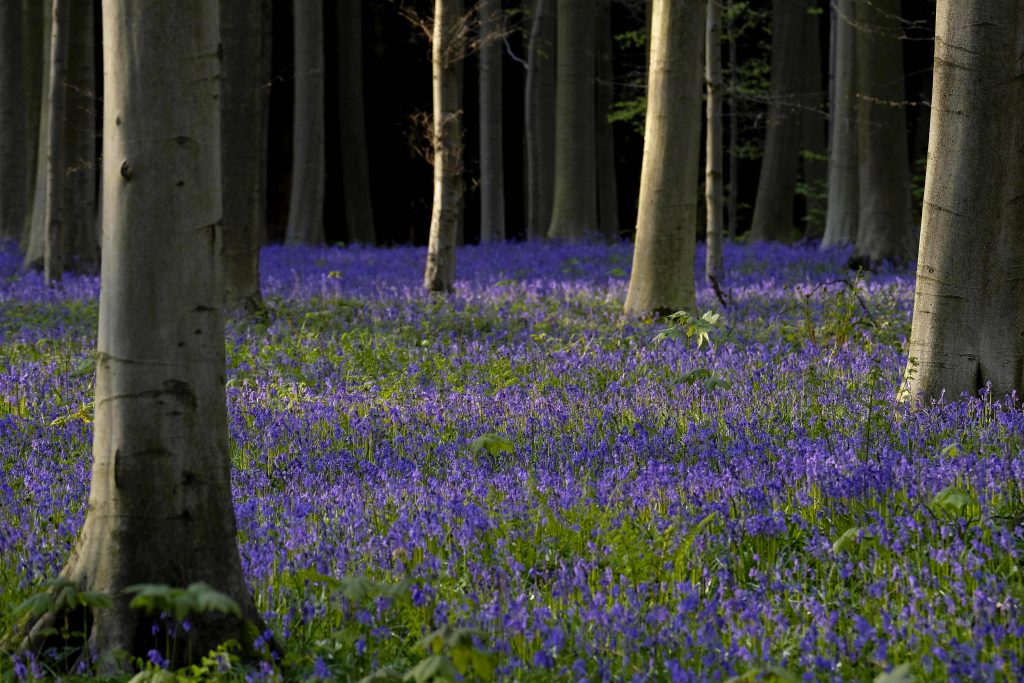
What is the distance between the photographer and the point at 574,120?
22.4 meters

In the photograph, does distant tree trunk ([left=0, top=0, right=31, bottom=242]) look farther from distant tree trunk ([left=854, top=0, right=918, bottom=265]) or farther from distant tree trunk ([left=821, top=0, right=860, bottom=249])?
distant tree trunk ([left=854, top=0, right=918, bottom=265])

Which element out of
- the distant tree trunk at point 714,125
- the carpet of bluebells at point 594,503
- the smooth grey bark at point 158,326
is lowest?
the carpet of bluebells at point 594,503

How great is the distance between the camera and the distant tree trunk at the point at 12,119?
21.6 meters

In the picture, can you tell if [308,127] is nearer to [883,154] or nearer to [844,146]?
[844,146]

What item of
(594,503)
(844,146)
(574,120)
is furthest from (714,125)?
(574,120)

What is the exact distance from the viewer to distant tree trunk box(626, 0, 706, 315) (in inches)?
448

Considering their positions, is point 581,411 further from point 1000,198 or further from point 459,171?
point 459,171

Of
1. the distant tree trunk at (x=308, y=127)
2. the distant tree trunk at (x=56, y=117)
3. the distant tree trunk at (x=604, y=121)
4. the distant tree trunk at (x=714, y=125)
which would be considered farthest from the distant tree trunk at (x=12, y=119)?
the distant tree trunk at (x=714, y=125)

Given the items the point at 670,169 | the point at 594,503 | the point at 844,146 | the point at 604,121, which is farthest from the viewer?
the point at 604,121

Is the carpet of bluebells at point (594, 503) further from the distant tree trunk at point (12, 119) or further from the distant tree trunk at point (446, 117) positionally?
the distant tree trunk at point (12, 119)

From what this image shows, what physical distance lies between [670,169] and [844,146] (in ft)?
32.4

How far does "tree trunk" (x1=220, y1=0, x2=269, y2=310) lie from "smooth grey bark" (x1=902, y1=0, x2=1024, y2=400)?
6.95 meters

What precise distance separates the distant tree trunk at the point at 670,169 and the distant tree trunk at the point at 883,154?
5.48 metres

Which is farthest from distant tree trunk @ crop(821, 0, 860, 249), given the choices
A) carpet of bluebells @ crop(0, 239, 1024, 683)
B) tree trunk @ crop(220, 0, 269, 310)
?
tree trunk @ crop(220, 0, 269, 310)
